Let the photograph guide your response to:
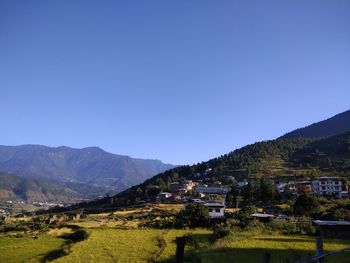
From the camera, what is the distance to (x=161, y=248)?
A: 1656 inches

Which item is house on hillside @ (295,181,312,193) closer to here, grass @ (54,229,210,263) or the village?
the village

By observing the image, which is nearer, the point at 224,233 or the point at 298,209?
the point at 224,233

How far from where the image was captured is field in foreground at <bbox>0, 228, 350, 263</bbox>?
1401 inches

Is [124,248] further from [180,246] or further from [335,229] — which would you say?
[180,246]

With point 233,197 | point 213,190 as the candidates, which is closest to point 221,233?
point 233,197

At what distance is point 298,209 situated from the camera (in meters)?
74.8

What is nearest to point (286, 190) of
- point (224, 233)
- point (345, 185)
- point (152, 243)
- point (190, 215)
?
point (345, 185)

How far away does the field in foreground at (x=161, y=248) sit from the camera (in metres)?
35.6

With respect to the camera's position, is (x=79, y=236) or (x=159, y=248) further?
(x=79, y=236)

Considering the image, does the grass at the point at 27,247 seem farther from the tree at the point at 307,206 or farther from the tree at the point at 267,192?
the tree at the point at 267,192

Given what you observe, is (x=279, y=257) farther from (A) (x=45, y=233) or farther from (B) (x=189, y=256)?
(A) (x=45, y=233)

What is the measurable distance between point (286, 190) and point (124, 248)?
255ft

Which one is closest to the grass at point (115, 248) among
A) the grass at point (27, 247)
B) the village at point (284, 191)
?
the grass at point (27, 247)

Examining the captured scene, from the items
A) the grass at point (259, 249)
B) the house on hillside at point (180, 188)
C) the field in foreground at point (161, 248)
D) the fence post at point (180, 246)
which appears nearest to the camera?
the fence post at point (180, 246)
